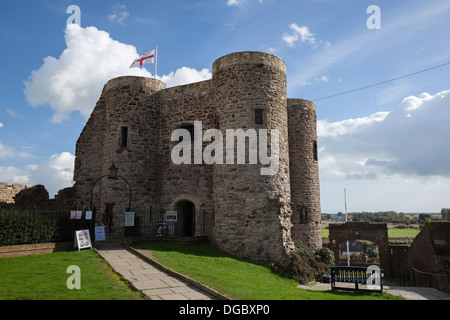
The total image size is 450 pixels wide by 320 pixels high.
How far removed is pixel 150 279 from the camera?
8.95 meters

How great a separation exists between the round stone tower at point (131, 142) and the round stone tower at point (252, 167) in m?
4.62

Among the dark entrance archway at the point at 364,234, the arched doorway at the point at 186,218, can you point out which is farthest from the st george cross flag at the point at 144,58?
the dark entrance archway at the point at 364,234

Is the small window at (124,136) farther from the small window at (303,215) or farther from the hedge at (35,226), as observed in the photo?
the small window at (303,215)

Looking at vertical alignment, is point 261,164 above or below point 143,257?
above

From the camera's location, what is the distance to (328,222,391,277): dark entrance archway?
25.7 m

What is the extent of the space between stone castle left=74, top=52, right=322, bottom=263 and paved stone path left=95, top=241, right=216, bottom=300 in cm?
397

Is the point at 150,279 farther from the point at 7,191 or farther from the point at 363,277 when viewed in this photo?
the point at 7,191

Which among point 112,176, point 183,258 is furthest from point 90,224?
point 183,258

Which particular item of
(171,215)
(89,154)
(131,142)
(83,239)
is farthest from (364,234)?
(89,154)

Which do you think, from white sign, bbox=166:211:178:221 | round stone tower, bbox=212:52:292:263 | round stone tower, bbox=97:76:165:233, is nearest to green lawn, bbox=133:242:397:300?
round stone tower, bbox=212:52:292:263

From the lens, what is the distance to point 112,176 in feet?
50.5
